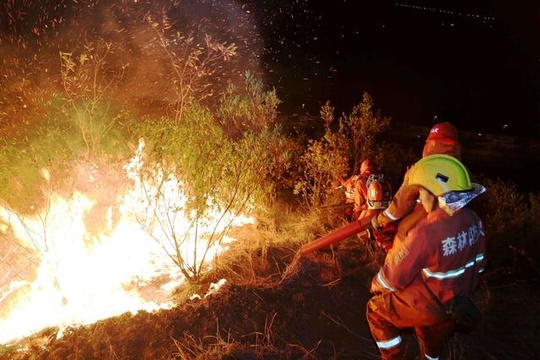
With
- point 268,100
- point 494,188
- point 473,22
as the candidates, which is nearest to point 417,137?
point 494,188

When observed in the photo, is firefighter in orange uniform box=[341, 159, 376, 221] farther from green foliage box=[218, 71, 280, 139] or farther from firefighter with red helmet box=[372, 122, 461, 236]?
firefighter with red helmet box=[372, 122, 461, 236]

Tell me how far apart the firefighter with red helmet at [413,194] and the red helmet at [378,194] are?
1.87 m

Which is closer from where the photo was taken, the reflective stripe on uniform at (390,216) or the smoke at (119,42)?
the reflective stripe on uniform at (390,216)

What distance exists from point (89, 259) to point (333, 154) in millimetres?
4129

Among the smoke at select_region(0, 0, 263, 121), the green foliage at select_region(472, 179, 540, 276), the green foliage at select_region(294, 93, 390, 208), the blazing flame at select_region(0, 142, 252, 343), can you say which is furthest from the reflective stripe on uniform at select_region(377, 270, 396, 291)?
the smoke at select_region(0, 0, 263, 121)

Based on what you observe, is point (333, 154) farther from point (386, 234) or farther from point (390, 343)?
point (390, 343)

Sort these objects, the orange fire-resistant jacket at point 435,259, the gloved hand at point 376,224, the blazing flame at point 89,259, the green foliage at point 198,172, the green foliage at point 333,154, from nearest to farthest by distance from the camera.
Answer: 1. the orange fire-resistant jacket at point 435,259
2. the gloved hand at point 376,224
3. the green foliage at point 198,172
4. the blazing flame at point 89,259
5. the green foliage at point 333,154

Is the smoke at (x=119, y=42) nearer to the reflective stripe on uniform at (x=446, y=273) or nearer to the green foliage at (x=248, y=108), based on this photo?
the green foliage at (x=248, y=108)

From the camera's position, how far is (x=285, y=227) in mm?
6531

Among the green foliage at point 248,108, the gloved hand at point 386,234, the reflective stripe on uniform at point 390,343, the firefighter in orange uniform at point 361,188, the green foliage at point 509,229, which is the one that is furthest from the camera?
the green foliage at point 248,108

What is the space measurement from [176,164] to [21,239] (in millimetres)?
2601

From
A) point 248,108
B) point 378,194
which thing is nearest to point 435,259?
point 378,194

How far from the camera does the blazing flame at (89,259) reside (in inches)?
197

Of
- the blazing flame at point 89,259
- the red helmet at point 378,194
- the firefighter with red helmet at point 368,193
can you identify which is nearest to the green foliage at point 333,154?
the firefighter with red helmet at point 368,193
